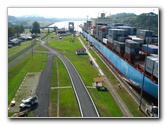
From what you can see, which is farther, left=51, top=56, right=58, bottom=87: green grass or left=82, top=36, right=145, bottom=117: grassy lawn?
left=51, top=56, right=58, bottom=87: green grass

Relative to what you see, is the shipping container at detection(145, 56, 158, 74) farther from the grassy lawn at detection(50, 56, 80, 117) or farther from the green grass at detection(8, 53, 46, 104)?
the green grass at detection(8, 53, 46, 104)

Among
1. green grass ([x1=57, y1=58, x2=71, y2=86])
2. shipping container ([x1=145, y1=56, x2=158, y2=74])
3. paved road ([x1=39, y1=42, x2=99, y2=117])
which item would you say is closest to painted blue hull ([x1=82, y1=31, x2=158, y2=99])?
shipping container ([x1=145, y1=56, x2=158, y2=74])

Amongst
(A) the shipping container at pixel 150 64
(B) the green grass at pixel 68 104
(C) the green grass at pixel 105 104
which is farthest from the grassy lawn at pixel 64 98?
(A) the shipping container at pixel 150 64

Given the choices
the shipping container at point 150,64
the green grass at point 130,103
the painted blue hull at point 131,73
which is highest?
the shipping container at point 150,64

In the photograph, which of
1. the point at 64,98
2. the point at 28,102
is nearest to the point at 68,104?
the point at 64,98

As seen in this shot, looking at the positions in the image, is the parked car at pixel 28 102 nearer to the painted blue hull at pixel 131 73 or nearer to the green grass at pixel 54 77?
the green grass at pixel 54 77

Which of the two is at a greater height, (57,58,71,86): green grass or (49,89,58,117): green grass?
(57,58,71,86): green grass

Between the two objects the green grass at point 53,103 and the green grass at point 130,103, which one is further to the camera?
the green grass at point 130,103
